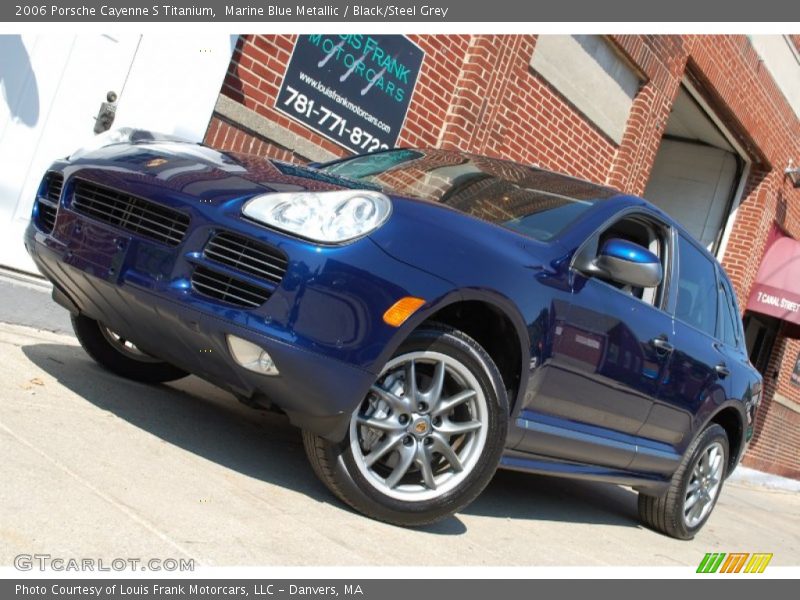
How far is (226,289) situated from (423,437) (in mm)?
899

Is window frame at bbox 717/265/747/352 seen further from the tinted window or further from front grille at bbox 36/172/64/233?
front grille at bbox 36/172/64/233

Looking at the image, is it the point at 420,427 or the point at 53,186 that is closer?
the point at 420,427

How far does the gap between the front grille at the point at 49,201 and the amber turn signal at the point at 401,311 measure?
151cm

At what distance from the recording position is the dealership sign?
23.1 ft

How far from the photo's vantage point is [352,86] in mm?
7492

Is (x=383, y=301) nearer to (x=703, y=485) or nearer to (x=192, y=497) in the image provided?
(x=192, y=497)

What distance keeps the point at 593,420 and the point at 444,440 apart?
1045 millimetres

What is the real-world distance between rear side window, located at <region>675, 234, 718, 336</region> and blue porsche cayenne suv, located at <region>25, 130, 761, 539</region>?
492mm

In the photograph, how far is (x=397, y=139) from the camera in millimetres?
8031

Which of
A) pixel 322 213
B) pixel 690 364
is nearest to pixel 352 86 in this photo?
pixel 690 364

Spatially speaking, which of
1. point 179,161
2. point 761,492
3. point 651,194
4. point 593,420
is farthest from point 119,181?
point 651,194

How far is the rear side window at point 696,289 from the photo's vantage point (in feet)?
15.8

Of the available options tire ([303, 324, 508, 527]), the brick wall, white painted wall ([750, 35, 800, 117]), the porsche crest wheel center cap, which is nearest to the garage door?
the brick wall

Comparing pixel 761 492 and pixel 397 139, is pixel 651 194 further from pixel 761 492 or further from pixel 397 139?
pixel 397 139
